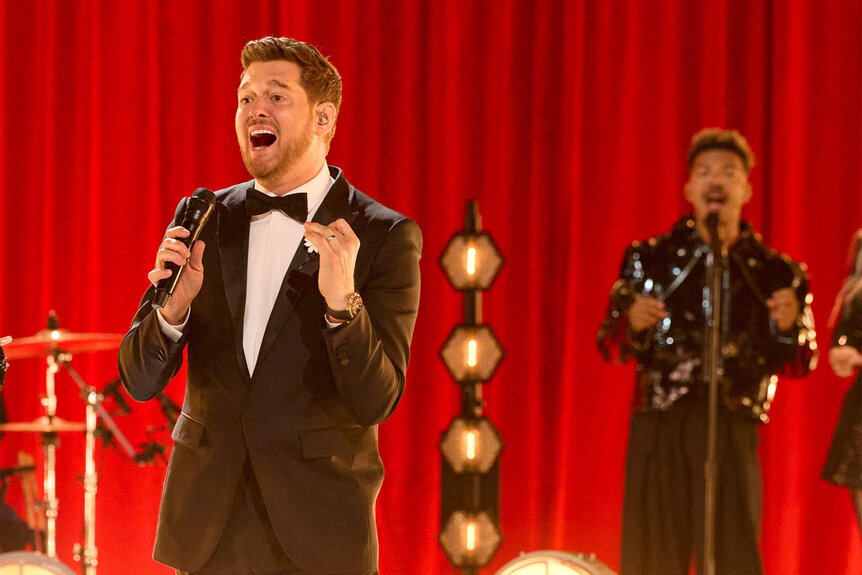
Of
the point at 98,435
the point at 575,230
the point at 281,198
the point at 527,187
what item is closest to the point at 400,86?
the point at 527,187

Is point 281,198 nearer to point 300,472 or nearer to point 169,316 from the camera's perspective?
point 169,316

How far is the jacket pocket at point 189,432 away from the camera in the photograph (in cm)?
165

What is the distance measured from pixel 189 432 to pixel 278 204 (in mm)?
419

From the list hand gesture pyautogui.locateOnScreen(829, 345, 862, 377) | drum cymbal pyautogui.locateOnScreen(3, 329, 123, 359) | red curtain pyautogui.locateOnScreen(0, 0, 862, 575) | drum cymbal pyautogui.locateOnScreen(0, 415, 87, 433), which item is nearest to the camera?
hand gesture pyautogui.locateOnScreen(829, 345, 862, 377)

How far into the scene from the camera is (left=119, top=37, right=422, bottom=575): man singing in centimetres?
160

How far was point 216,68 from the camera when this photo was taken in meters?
4.66

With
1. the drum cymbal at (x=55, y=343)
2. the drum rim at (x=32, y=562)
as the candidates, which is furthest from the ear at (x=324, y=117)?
the drum cymbal at (x=55, y=343)

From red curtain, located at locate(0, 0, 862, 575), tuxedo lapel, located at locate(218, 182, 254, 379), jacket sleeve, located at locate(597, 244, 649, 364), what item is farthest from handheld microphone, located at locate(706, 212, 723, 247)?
tuxedo lapel, located at locate(218, 182, 254, 379)

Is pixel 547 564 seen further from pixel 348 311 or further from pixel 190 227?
pixel 190 227

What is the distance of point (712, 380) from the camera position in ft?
9.04

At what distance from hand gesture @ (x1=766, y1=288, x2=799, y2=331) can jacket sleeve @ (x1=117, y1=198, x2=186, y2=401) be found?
2021mm

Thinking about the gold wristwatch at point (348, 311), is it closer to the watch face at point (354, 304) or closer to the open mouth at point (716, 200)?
the watch face at point (354, 304)

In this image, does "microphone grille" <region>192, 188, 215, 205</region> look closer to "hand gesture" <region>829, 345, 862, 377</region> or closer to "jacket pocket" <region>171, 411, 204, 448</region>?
"jacket pocket" <region>171, 411, 204, 448</region>

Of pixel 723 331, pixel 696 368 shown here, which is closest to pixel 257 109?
pixel 696 368
